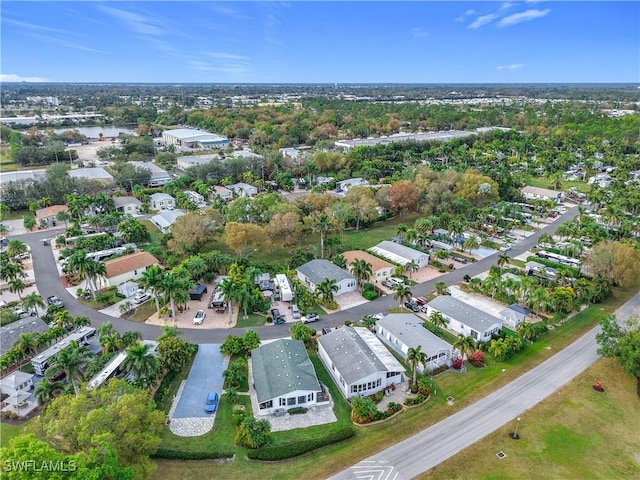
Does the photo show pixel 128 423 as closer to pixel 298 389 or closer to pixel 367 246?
pixel 298 389

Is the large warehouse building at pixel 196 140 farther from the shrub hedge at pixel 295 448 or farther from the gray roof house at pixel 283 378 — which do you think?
the shrub hedge at pixel 295 448

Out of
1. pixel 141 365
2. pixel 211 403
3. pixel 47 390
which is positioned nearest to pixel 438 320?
pixel 211 403

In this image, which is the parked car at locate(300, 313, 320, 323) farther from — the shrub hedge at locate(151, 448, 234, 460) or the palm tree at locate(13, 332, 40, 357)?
the palm tree at locate(13, 332, 40, 357)

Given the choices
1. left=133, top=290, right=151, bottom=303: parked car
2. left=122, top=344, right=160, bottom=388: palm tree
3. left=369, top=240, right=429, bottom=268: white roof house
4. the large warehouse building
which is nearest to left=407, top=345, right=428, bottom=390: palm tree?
left=122, top=344, right=160, bottom=388: palm tree

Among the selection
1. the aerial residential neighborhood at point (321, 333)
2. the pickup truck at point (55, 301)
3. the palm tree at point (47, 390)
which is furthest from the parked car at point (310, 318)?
the pickup truck at point (55, 301)

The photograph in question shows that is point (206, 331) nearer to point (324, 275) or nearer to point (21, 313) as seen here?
point (324, 275)

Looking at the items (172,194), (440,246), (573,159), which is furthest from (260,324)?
(573,159)
